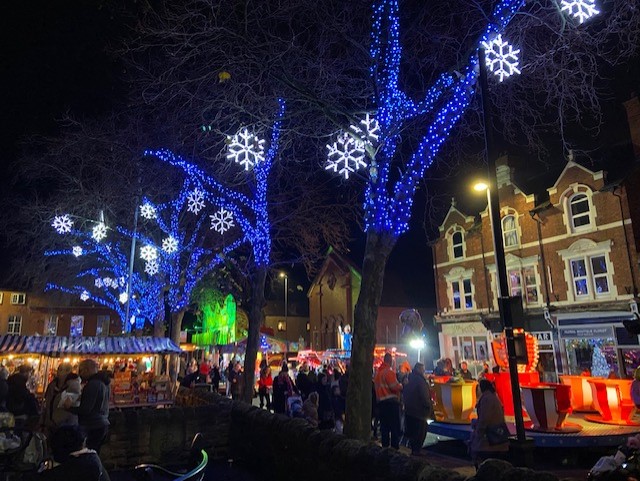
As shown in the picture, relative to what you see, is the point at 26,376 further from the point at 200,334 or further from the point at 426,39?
the point at 200,334

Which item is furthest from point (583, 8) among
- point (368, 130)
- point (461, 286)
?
point (461, 286)

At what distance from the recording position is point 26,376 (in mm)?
9375

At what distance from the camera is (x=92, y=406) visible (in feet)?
24.0

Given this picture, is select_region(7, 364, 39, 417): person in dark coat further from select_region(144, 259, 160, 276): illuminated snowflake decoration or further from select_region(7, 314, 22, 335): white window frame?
select_region(7, 314, 22, 335): white window frame

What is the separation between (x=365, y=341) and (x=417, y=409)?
2.48 m

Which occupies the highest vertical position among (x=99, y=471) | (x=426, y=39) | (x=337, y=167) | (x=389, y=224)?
(x=426, y=39)

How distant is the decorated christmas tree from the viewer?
2106 centimetres

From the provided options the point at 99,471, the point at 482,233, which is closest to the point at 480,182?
the point at 99,471

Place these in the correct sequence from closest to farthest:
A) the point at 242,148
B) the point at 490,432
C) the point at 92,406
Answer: the point at 92,406, the point at 490,432, the point at 242,148

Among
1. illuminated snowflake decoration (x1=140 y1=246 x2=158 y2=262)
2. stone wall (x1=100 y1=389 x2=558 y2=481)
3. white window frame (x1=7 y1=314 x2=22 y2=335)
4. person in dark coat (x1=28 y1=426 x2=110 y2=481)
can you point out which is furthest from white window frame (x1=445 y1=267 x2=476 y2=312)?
white window frame (x1=7 y1=314 x2=22 y2=335)

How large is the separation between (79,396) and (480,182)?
35.3ft

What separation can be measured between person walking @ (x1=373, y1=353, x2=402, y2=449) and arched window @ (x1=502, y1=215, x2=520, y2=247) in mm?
18085

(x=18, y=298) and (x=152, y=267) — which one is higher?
(x=18, y=298)

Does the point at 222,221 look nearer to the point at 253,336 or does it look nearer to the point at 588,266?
the point at 253,336
